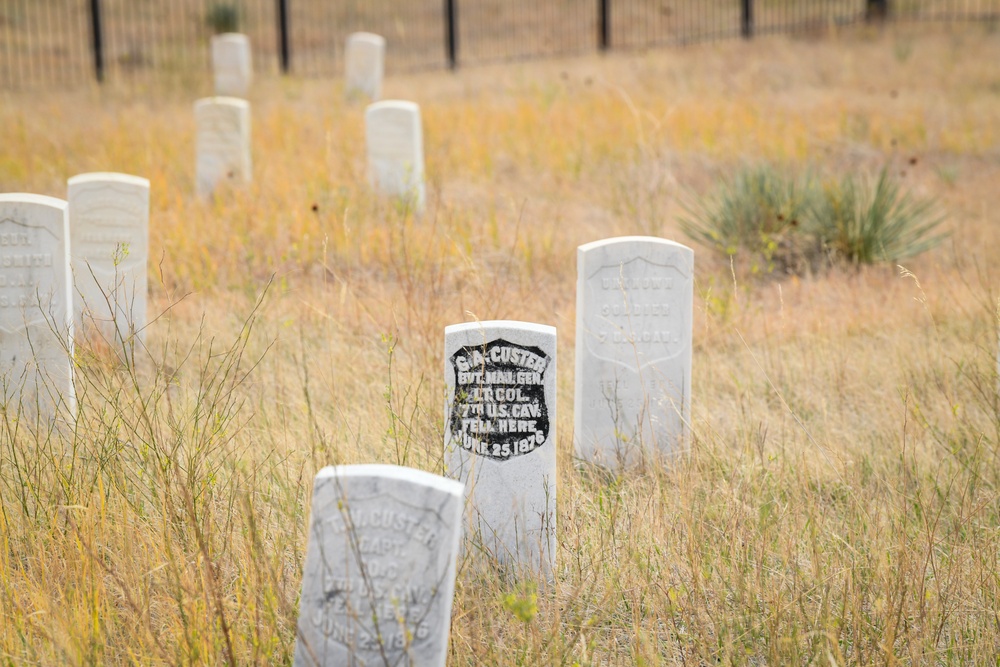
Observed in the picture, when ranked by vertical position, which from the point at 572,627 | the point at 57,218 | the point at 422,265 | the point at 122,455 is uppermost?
the point at 57,218

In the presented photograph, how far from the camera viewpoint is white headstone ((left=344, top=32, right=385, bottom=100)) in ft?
41.2

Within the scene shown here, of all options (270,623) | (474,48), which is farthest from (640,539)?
(474,48)

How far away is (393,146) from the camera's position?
318 inches

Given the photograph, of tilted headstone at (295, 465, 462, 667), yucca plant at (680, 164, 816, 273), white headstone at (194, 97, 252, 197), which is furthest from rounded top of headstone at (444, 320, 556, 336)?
white headstone at (194, 97, 252, 197)

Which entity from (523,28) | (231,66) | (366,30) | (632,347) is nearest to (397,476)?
(632,347)

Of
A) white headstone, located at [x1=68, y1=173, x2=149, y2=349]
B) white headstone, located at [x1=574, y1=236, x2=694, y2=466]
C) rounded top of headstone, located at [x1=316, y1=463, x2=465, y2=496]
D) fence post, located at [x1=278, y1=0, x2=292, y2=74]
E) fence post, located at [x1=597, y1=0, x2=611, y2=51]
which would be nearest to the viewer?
rounded top of headstone, located at [x1=316, y1=463, x2=465, y2=496]

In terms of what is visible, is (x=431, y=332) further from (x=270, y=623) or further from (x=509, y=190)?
(x=509, y=190)

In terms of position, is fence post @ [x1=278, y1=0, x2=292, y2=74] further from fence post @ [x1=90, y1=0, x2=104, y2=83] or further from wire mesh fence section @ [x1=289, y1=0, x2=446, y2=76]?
fence post @ [x1=90, y1=0, x2=104, y2=83]

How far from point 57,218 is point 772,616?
3.42 meters

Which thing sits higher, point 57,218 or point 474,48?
point 474,48

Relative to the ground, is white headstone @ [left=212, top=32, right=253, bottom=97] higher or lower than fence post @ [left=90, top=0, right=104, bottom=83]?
lower

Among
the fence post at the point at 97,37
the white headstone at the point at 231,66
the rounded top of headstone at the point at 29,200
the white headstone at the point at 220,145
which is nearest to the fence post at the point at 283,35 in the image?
the white headstone at the point at 231,66

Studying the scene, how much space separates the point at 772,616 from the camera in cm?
291

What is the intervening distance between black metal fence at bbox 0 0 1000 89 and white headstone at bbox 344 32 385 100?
10.4 feet
